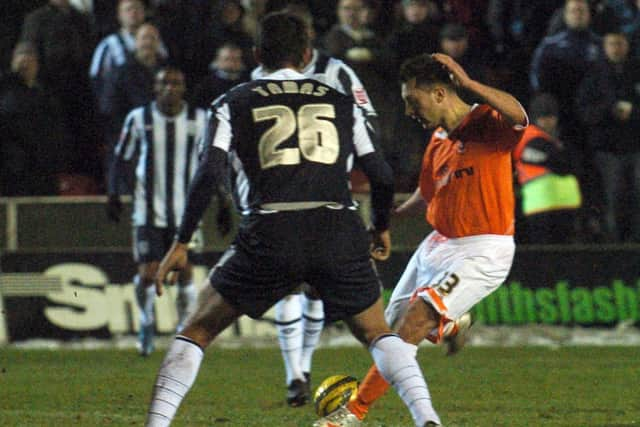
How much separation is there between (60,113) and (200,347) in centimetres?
814

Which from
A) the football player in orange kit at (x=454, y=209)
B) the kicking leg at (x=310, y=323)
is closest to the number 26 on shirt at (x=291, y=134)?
the football player in orange kit at (x=454, y=209)

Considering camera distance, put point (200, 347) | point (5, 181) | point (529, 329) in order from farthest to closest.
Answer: point (5, 181) < point (529, 329) < point (200, 347)

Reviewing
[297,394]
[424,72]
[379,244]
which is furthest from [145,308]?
[379,244]

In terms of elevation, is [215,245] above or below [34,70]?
below

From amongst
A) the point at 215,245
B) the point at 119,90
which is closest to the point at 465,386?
the point at 215,245

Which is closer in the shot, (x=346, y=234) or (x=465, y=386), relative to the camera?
(x=346, y=234)

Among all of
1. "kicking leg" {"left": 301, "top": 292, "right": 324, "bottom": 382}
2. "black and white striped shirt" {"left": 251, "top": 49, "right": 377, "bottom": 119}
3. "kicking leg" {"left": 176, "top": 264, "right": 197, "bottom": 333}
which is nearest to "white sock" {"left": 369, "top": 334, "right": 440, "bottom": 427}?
"kicking leg" {"left": 301, "top": 292, "right": 324, "bottom": 382}

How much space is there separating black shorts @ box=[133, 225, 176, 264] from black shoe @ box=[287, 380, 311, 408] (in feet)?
11.5

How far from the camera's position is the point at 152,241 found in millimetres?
11711

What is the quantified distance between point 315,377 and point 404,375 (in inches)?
164

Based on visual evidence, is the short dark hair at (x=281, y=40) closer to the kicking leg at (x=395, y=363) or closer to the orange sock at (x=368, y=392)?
the kicking leg at (x=395, y=363)

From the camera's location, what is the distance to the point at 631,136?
43.9 ft

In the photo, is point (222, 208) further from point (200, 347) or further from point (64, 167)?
point (200, 347)

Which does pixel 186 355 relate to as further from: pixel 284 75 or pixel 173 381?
pixel 284 75
